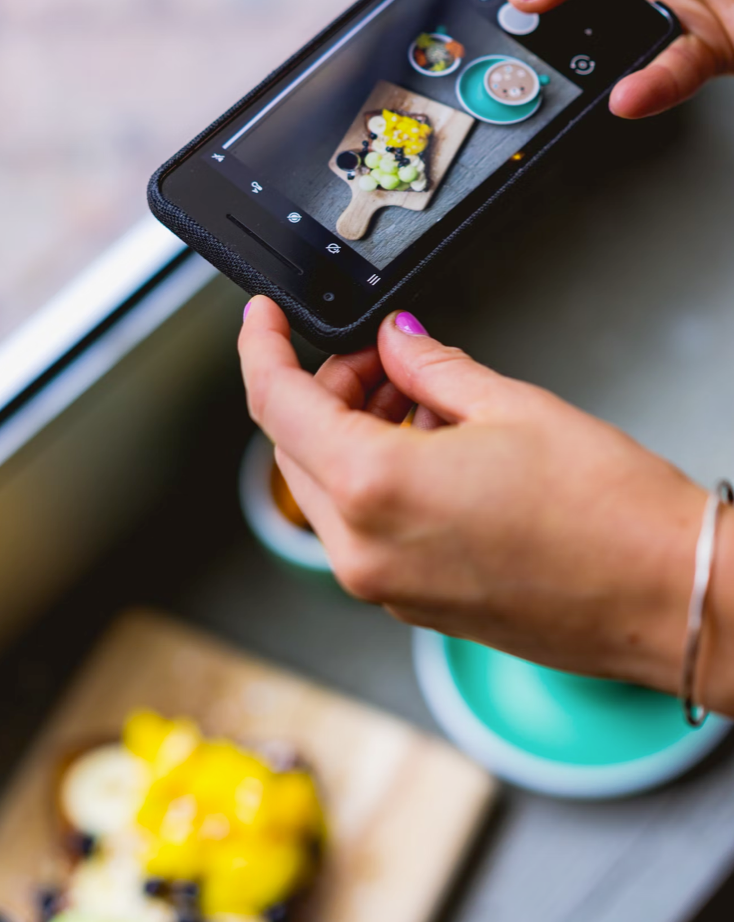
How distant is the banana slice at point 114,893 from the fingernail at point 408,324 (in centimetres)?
34

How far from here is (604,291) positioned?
65 centimetres

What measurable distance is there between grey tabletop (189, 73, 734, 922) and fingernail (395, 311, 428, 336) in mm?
185

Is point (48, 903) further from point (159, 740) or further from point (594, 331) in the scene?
point (594, 331)

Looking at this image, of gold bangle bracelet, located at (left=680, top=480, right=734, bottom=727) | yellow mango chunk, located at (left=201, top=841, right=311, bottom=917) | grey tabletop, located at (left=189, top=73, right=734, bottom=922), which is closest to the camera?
gold bangle bracelet, located at (left=680, top=480, right=734, bottom=727)

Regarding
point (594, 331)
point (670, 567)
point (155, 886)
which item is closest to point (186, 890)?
point (155, 886)

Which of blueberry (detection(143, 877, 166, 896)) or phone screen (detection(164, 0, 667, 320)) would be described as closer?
phone screen (detection(164, 0, 667, 320))

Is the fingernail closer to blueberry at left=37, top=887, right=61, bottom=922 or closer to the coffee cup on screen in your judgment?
the coffee cup on screen

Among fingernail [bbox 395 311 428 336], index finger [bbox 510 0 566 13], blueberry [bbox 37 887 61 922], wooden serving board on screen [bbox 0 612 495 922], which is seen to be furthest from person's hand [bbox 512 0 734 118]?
blueberry [bbox 37 887 61 922]

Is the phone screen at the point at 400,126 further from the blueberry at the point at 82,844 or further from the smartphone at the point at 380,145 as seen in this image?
the blueberry at the point at 82,844

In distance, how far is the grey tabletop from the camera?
0.59 meters

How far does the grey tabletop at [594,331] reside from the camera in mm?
594

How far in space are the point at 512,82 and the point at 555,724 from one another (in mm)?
362

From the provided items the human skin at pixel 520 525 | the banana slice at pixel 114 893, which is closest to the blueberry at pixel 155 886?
the banana slice at pixel 114 893

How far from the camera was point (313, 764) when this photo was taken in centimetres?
55
